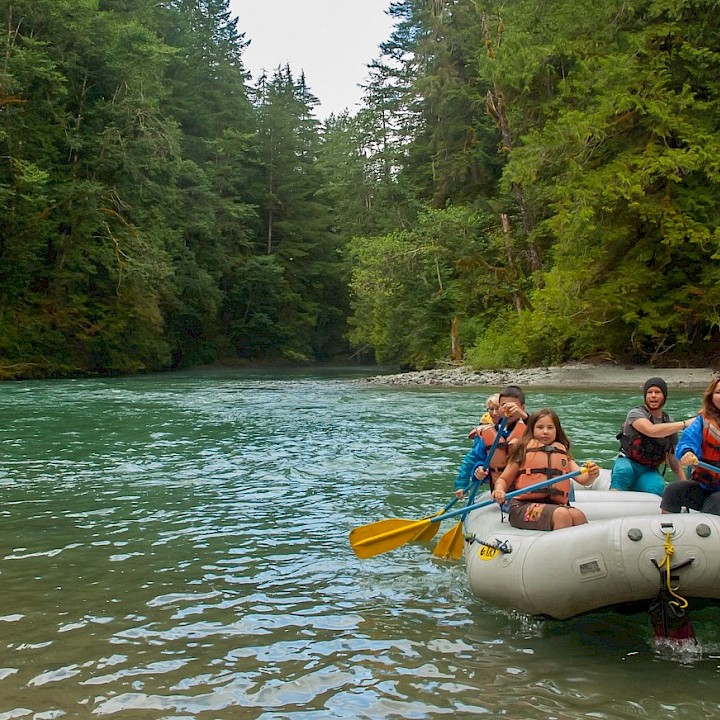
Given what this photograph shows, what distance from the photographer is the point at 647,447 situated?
603 cm

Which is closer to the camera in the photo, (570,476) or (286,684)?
(286,684)

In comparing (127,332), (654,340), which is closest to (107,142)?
(127,332)

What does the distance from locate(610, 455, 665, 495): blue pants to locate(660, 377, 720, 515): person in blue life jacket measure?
47.8 inches

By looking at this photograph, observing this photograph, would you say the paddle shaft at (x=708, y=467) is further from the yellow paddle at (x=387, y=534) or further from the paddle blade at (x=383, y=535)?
the paddle blade at (x=383, y=535)

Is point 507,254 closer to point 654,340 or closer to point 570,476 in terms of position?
point 654,340

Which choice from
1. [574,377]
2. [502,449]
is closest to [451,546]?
[502,449]

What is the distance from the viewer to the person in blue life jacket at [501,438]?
561 cm

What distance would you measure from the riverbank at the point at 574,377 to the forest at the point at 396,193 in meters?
1.01

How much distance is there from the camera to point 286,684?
3.66m

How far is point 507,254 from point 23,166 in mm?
15000

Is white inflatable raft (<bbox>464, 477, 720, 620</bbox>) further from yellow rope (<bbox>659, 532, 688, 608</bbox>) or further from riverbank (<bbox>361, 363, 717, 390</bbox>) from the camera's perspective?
riverbank (<bbox>361, 363, 717, 390</bbox>)

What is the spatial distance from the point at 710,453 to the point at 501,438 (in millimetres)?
1377

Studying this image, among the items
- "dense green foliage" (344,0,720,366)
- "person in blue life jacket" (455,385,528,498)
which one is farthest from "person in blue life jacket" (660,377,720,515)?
"dense green foliage" (344,0,720,366)

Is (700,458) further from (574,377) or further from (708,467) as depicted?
(574,377)
